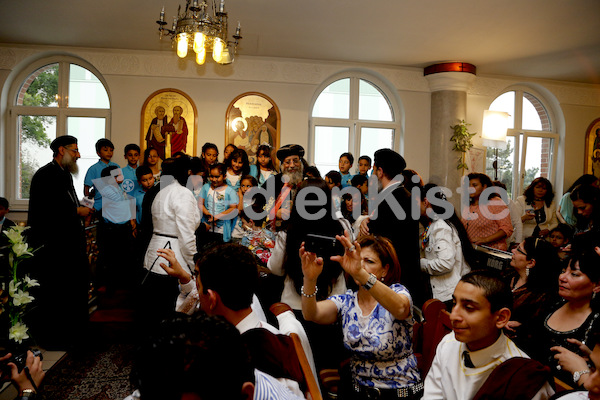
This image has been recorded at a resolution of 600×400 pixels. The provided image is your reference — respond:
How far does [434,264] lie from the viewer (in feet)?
9.90

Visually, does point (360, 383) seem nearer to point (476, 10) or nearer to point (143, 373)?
point (143, 373)

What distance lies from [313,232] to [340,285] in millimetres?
378

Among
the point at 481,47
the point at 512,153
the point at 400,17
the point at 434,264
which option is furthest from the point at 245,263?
the point at 512,153

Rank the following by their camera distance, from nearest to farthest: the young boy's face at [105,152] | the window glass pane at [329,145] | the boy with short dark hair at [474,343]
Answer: the boy with short dark hair at [474,343] < the young boy's face at [105,152] < the window glass pane at [329,145]

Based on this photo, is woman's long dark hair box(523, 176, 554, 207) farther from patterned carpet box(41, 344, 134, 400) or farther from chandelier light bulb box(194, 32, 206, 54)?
patterned carpet box(41, 344, 134, 400)

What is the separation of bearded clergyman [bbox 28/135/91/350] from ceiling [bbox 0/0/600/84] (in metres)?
2.59

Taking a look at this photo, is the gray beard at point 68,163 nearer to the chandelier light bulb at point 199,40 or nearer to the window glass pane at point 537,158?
the chandelier light bulb at point 199,40

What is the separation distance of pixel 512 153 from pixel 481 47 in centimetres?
325

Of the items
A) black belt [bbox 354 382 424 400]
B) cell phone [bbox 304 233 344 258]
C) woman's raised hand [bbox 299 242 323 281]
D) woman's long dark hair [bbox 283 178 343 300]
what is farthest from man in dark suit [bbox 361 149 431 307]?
woman's raised hand [bbox 299 242 323 281]

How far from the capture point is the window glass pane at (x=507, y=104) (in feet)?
28.5

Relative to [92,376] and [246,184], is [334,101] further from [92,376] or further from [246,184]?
[92,376]

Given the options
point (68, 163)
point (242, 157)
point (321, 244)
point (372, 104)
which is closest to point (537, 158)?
point (372, 104)

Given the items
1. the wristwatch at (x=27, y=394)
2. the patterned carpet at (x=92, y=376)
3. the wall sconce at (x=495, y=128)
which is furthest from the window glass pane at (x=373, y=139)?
the wristwatch at (x=27, y=394)

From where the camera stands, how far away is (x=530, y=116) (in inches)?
355
